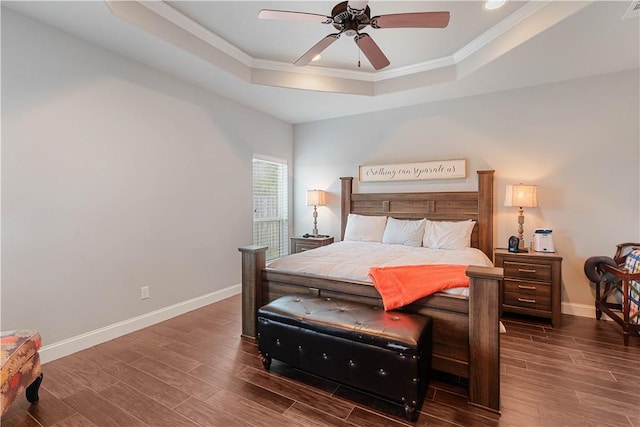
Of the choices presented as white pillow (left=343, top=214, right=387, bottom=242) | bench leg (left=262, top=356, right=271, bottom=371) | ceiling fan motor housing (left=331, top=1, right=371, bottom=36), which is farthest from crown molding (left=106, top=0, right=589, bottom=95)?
bench leg (left=262, top=356, right=271, bottom=371)

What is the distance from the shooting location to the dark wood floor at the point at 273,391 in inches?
70.0

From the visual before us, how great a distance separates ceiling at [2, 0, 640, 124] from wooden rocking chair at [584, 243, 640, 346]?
6.71 feet

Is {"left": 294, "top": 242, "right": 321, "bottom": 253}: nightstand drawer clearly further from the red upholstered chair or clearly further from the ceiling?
the red upholstered chair

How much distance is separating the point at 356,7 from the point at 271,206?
12.0 ft

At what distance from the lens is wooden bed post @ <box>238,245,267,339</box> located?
2850 millimetres

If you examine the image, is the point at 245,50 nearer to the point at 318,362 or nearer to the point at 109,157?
the point at 109,157

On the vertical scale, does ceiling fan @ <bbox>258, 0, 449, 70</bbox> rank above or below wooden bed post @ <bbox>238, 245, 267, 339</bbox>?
above

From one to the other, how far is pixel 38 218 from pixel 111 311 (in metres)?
1.07

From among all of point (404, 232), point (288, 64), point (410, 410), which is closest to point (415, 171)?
point (404, 232)

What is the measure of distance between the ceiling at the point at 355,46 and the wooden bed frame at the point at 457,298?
140cm

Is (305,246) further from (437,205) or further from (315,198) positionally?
(437,205)

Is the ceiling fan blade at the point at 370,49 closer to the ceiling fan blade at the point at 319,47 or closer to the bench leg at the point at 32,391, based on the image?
the ceiling fan blade at the point at 319,47

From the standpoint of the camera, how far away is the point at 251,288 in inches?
113

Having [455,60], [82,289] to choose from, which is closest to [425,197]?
[455,60]
